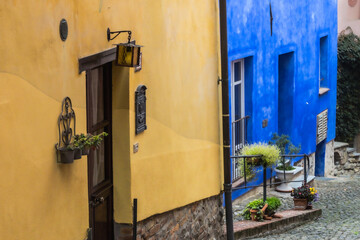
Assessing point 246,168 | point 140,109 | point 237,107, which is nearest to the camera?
point 140,109

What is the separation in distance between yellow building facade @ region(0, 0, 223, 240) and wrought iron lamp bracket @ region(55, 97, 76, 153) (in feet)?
0.23

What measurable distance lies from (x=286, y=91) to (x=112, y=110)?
9.72 metres

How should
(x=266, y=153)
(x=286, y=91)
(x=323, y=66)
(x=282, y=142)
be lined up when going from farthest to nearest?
(x=323, y=66)
(x=286, y=91)
(x=282, y=142)
(x=266, y=153)

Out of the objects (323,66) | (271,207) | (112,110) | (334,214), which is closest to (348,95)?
(323,66)

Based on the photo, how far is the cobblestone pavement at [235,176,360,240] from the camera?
10.6 m

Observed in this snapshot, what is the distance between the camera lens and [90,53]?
5.80m

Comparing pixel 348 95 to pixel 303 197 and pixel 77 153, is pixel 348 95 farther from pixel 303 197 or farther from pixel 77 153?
pixel 77 153

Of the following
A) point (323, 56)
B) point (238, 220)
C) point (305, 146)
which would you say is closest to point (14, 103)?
point (238, 220)

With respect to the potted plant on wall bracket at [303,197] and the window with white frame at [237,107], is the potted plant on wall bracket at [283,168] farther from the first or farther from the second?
the potted plant on wall bracket at [303,197]

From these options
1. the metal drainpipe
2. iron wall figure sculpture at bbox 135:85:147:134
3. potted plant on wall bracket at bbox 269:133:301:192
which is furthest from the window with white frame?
iron wall figure sculpture at bbox 135:85:147:134

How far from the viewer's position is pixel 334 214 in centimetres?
1320

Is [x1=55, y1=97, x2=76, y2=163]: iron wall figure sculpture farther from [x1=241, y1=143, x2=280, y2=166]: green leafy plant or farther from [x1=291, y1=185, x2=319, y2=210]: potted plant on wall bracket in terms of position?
[x1=291, y1=185, x2=319, y2=210]: potted plant on wall bracket

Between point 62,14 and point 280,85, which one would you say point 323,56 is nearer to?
point 280,85

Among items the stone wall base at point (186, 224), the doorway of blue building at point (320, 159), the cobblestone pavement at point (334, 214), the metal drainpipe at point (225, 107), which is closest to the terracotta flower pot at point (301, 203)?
the cobblestone pavement at point (334, 214)
